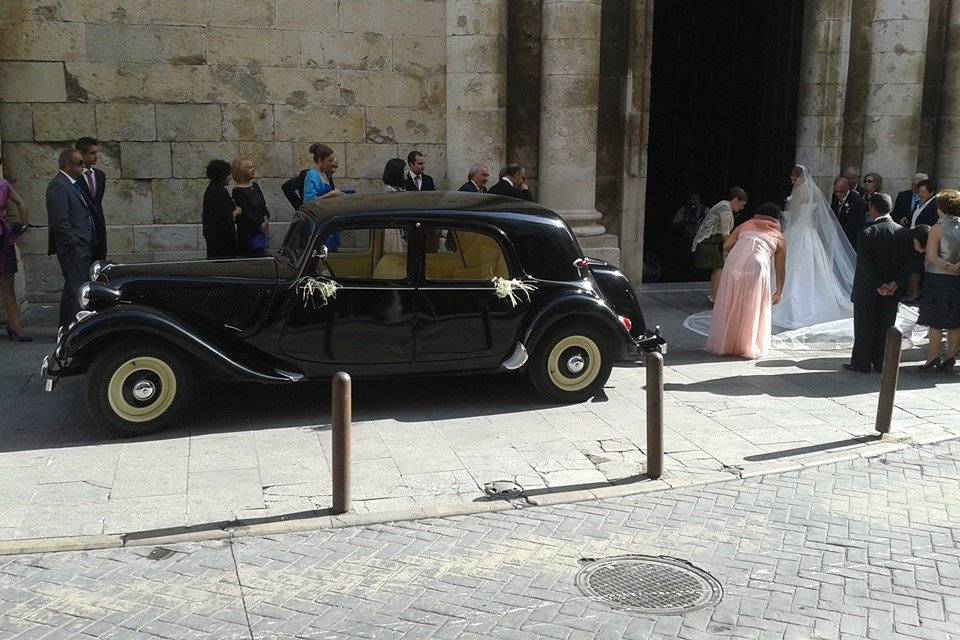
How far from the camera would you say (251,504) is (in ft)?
19.6

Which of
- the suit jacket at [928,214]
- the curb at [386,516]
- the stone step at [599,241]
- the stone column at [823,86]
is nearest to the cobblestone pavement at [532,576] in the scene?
the curb at [386,516]

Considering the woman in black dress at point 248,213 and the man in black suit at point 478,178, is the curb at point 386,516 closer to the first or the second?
the woman in black dress at point 248,213

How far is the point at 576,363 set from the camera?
8.16 meters

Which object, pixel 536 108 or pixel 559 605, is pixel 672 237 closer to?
pixel 536 108

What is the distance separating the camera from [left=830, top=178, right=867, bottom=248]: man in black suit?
12867mm

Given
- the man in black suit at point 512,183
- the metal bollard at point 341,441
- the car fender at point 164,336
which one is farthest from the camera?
the man in black suit at point 512,183

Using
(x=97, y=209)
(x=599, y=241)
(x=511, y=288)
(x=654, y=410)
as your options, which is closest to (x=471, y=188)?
(x=599, y=241)

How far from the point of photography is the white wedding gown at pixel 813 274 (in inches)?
454

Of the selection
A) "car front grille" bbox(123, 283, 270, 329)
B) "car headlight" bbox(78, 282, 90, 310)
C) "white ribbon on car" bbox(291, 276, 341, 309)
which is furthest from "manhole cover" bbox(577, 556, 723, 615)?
"car headlight" bbox(78, 282, 90, 310)

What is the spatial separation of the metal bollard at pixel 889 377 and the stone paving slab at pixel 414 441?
0.21m

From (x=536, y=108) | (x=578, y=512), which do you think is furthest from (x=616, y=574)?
(x=536, y=108)

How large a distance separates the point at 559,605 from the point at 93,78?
29.7 ft

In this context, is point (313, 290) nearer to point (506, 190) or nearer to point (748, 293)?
point (506, 190)

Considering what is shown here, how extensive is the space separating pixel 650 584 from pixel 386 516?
1.63 metres
